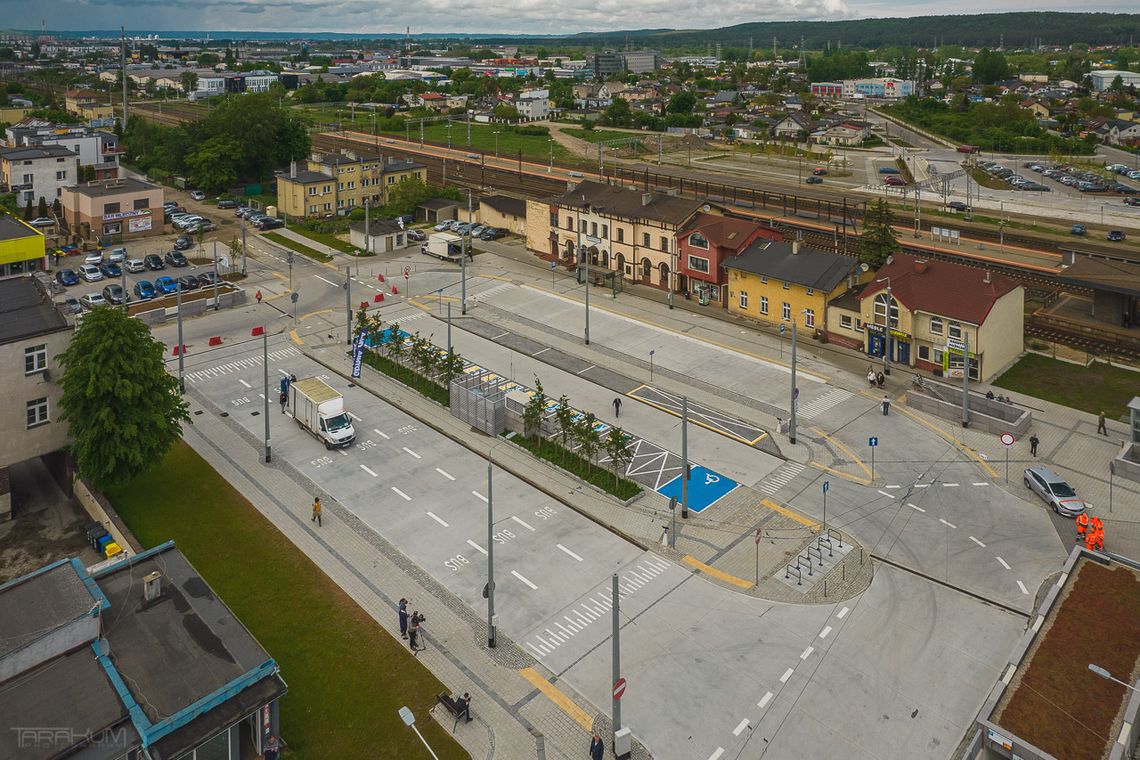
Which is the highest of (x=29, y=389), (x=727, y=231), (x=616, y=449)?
(x=727, y=231)

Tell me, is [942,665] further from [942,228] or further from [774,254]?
[942,228]

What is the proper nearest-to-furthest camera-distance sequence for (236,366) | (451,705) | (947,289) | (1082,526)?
(451,705) < (1082,526) < (947,289) < (236,366)

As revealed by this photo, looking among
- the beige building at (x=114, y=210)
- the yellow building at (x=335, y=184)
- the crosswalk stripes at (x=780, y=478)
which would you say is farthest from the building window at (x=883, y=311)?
the beige building at (x=114, y=210)

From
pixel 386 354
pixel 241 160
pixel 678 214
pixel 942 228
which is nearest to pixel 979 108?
pixel 942 228

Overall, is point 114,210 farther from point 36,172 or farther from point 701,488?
point 701,488

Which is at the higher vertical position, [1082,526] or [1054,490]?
[1054,490]

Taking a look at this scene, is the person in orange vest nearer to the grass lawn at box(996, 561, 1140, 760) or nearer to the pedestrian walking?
the grass lawn at box(996, 561, 1140, 760)

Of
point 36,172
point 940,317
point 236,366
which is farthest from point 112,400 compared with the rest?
point 36,172

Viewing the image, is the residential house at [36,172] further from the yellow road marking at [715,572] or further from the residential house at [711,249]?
the yellow road marking at [715,572]

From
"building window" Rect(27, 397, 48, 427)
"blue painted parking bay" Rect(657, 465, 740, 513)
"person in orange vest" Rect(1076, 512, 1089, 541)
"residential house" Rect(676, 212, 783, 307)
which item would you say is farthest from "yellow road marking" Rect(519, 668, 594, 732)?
"residential house" Rect(676, 212, 783, 307)
